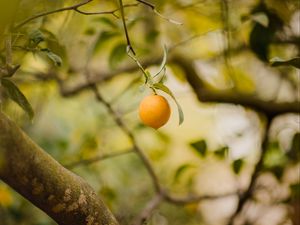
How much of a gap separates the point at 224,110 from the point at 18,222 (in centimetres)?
85

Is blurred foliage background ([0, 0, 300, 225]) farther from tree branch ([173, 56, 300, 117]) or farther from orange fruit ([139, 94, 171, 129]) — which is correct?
orange fruit ([139, 94, 171, 129])

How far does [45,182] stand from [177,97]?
3.89 feet

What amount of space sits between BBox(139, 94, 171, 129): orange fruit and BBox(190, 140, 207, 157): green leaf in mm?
654

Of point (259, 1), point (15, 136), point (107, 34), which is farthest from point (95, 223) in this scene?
point (259, 1)

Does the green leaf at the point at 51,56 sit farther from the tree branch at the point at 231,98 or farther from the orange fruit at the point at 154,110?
the tree branch at the point at 231,98

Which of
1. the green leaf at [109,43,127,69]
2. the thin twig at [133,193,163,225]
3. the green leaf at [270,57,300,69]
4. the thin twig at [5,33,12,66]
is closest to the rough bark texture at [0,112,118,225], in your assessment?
the thin twig at [5,33,12,66]

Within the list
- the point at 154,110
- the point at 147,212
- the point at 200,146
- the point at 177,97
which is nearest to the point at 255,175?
the point at 200,146

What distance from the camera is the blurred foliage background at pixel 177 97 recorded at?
1220mm

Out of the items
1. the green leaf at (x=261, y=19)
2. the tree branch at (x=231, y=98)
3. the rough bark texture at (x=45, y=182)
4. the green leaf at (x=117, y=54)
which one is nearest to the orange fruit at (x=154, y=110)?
the rough bark texture at (x=45, y=182)

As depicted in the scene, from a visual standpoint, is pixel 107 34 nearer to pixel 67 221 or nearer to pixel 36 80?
pixel 36 80

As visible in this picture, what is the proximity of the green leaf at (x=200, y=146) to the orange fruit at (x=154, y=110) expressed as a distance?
2.15 feet

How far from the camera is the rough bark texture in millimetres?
561

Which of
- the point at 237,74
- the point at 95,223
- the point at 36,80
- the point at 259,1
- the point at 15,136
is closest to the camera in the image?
the point at 15,136

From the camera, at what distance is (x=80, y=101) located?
2.33 meters
